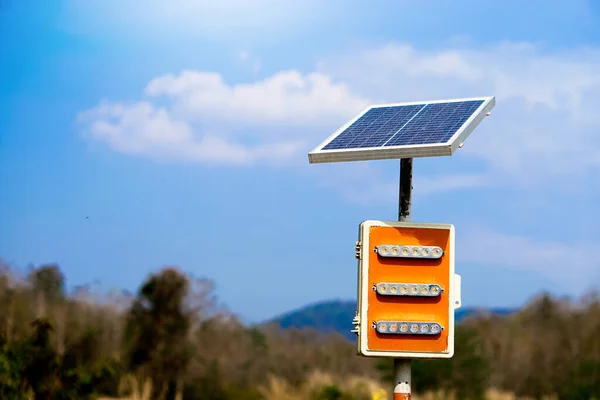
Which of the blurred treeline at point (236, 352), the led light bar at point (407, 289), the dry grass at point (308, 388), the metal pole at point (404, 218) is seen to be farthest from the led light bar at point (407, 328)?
the dry grass at point (308, 388)

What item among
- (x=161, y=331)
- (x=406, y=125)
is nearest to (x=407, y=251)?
(x=406, y=125)

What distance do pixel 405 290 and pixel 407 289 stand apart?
0.7 inches

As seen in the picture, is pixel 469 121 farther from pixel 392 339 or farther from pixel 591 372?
pixel 591 372

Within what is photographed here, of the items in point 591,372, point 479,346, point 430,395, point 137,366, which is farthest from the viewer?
point 479,346

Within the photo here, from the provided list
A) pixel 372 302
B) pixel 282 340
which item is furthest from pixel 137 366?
pixel 372 302

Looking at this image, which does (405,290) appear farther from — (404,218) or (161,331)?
(161,331)

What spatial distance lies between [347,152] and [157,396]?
12957 mm

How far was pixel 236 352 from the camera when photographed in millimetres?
18891

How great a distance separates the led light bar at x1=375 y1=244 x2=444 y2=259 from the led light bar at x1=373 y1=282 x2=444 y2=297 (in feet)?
0.67

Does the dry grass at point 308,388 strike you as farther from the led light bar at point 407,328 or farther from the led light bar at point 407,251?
the led light bar at point 407,251

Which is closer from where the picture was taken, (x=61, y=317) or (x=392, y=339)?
(x=392, y=339)

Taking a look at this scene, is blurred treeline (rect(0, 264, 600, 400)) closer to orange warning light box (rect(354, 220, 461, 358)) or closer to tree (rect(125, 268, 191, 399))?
tree (rect(125, 268, 191, 399))

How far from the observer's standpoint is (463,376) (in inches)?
730

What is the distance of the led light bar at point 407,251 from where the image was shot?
625cm
